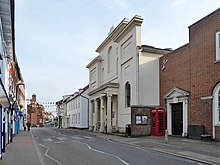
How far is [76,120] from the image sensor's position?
180 ft

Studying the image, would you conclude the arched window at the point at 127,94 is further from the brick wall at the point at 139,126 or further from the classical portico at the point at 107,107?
the brick wall at the point at 139,126

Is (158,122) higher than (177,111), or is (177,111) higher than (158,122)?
(177,111)

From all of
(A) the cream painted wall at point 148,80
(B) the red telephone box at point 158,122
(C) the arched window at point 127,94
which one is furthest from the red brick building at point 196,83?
(C) the arched window at point 127,94

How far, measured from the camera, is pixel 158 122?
25.0 meters

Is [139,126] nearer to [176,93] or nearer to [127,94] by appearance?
[176,93]

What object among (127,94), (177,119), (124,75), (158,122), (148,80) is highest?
(124,75)

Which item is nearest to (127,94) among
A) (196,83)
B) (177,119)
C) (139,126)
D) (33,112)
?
(139,126)

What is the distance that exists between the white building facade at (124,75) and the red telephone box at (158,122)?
97.0 inches

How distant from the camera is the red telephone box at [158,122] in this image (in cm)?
2488

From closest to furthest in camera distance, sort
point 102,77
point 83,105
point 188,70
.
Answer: point 188,70 < point 102,77 < point 83,105

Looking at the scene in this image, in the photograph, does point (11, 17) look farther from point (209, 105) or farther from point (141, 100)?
point (141, 100)

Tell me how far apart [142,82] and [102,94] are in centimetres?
772

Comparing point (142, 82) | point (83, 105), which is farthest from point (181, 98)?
point (83, 105)

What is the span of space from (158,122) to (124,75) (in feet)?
26.9
